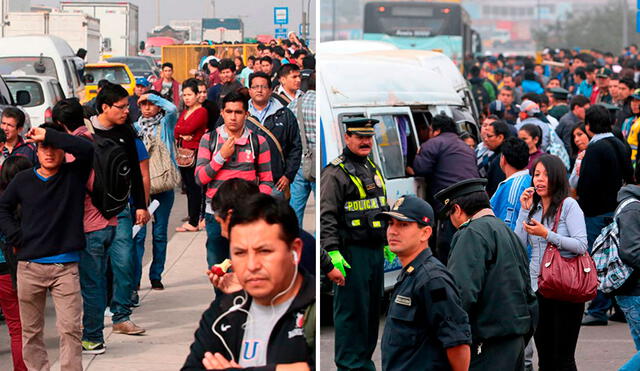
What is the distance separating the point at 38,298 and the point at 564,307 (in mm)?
2939

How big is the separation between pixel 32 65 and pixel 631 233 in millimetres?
14485

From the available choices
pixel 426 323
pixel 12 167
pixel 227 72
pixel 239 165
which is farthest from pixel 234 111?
pixel 227 72

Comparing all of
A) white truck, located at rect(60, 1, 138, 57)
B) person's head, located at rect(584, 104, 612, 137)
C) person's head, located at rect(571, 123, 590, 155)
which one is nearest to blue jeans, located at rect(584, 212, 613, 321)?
person's head, located at rect(584, 104, 612, 137)

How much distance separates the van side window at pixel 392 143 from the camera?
8680mm

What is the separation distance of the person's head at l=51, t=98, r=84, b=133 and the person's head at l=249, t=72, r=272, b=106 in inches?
40.1

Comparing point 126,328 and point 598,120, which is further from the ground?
point 598,120

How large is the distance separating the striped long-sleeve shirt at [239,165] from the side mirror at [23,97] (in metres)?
11.1

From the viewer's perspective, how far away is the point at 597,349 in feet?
27.1

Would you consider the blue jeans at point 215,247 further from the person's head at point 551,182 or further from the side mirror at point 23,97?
the side mirror at point 23,97

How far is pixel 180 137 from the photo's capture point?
24.5 ft

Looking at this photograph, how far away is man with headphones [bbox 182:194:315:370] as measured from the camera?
2.54m

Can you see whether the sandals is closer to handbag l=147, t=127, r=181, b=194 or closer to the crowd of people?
the crowd of people

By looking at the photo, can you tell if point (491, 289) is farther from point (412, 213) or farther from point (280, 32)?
point (280, 32)

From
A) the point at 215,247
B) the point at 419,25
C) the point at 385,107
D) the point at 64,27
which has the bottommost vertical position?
the point at 215,247
